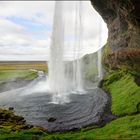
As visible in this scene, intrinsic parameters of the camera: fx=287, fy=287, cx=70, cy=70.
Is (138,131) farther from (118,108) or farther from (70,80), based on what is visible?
(70,80)

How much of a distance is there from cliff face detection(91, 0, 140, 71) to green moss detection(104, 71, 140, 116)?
10389 mm

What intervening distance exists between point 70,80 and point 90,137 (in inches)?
3246

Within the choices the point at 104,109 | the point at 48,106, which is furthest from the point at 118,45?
the point at 48,106

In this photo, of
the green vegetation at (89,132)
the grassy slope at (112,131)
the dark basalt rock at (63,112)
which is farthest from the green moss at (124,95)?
the green vegetation at (89,132)

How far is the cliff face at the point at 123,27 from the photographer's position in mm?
53312

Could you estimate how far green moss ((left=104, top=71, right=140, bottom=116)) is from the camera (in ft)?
208

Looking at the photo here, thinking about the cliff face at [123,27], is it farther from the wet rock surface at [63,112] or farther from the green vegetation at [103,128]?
the wet rock surface at [63,112]

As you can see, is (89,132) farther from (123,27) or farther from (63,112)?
(123,27)

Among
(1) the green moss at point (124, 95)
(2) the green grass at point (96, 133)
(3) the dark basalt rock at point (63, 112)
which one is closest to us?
(2) the green grass at point (96, 133)

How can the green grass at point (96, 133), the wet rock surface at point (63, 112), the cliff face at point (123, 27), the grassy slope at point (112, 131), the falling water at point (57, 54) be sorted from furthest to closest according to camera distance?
1. the falling water at point (57, 54)
2. the wet rock surface at point (63, 112)
3. the cliff face at point (123, 27)
4. the grassy slope at point (112, 131)
5. the green grass at point (96, 133)

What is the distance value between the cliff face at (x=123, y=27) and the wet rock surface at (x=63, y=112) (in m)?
12.6

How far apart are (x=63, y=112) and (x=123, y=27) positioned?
82.2 feet

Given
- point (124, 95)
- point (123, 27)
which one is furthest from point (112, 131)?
point (123, 27)

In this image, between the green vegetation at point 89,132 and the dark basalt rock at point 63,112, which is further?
the dark basalt rock at point 63,112
